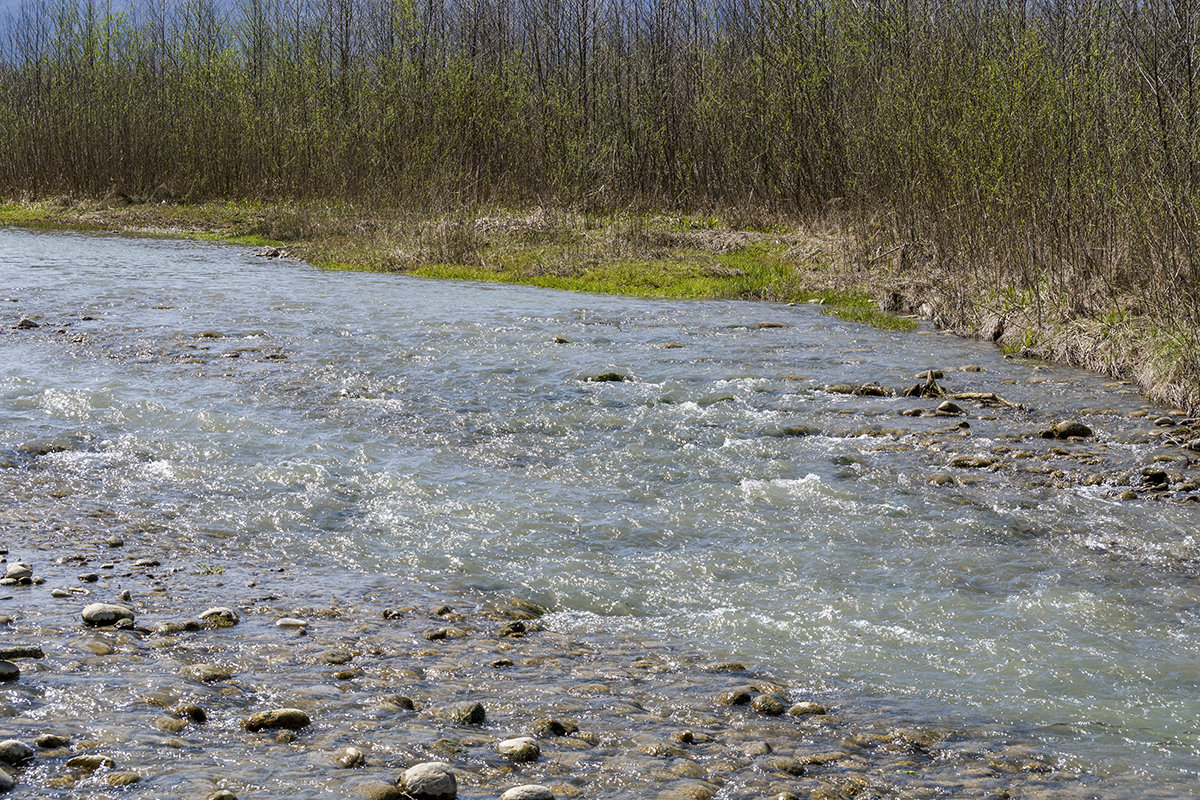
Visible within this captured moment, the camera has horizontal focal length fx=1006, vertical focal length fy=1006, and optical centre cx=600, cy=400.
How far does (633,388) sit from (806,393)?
1.54 metres

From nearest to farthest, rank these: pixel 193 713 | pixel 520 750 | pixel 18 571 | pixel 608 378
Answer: pixel 520 750
pixel 193 713
pixel 18 571
pixel 608 378

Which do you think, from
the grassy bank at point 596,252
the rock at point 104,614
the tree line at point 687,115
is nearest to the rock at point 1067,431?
the tree line at point 687,115

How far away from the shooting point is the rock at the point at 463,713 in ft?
11.0

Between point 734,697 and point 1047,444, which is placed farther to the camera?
point 1047,444

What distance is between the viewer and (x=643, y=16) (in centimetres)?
2958

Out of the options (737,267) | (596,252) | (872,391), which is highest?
(596,252)

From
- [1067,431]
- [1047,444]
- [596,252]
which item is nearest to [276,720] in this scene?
[1047,444]

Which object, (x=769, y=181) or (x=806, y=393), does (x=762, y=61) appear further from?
(x=806, y=393)

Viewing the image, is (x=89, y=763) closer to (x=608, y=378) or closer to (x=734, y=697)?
(x=734, y=697)

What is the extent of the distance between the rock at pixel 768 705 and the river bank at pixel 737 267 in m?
5.90

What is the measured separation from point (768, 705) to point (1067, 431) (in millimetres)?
4916

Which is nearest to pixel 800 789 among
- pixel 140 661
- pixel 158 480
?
pixel 140 661

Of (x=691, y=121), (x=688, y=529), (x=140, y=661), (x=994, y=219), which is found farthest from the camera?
(x=691, y=121)

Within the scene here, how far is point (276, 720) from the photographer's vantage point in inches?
125
